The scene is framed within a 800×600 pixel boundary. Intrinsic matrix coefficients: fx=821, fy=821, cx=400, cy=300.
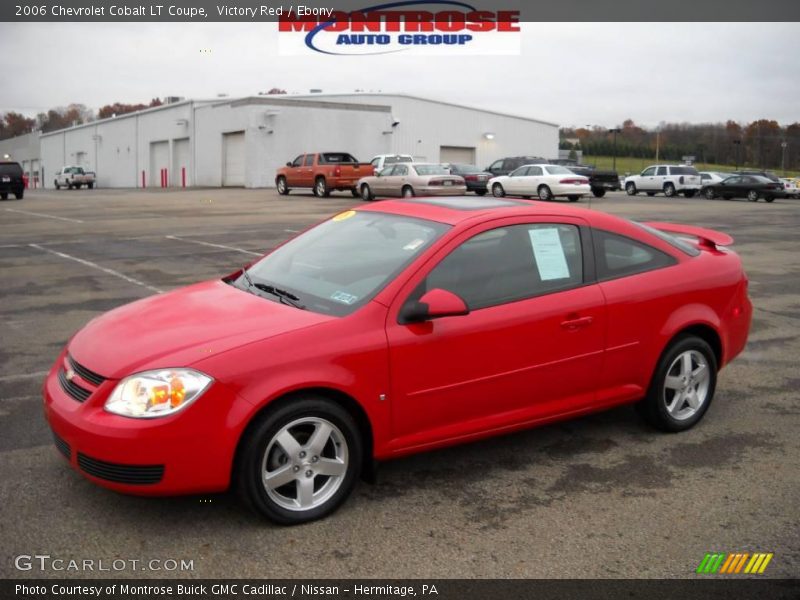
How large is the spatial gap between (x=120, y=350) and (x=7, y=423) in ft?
5.91

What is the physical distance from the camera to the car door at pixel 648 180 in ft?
141

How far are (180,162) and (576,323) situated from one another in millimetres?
53917

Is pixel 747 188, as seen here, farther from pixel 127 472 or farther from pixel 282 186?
pixel 127 472

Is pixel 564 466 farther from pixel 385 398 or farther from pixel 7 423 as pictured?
pixel 7 423

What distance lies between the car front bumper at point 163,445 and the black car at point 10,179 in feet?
115

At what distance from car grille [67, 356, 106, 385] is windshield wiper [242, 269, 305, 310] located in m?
1.01

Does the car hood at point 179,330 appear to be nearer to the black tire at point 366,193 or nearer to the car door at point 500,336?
the car door at point 500,336

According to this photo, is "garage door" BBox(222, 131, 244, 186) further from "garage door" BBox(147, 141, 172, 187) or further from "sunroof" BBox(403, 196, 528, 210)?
"sunroof" BBox(403, 196, 528, 210)

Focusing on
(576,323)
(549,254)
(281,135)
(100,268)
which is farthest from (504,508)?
(281,135)

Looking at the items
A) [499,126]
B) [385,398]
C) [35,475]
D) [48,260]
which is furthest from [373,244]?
[499,126]

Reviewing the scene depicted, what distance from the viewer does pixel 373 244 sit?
15.3 ft

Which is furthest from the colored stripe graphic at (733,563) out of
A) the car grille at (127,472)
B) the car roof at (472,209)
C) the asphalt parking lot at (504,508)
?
the car grille at (127,472)

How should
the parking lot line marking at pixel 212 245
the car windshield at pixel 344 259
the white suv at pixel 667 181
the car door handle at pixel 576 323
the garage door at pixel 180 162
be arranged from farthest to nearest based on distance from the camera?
the garage door at pixel 180 162
the white suv at pixel 667 181
the parking lot line marking at pixel 212 245
the car door handle at pixel 576 323
the car windshield at pixel 344 259

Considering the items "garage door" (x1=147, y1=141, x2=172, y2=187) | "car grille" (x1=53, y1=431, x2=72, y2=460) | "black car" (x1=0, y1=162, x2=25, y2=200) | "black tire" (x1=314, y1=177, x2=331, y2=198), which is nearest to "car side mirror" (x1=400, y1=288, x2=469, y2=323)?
"car grille" (x1=53, y1=431, x2=72, y2=460)
